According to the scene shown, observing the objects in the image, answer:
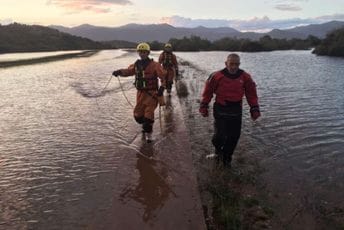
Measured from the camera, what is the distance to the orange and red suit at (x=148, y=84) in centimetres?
1066

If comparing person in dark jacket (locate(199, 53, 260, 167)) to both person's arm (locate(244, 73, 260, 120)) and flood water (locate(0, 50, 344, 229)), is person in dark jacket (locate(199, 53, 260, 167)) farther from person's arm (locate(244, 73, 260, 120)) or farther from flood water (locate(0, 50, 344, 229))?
flood water (locate(0, 50, 344, 229))

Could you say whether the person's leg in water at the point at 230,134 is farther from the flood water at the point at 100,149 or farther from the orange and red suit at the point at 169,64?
the orange and red suit at the point at 169,64

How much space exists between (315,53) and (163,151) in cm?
→ 4858

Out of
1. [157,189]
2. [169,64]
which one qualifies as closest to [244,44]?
[169,64]

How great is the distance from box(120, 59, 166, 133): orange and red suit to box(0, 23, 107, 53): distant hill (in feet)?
214

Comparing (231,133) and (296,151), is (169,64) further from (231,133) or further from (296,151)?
(231,133)

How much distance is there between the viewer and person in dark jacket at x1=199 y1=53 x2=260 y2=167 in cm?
845

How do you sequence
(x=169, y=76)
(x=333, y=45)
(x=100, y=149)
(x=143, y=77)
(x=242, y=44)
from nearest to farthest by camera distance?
(x=100, y=149), (x=143, y=77), (x=169, y=76), (x=333, y=45), (x=242, y=44)

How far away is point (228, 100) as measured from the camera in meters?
8.56

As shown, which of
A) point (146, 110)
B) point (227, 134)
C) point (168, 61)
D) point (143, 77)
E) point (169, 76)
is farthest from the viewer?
point (169, 76)

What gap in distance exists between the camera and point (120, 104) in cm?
1587

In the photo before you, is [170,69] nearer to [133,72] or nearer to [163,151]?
[133,72]

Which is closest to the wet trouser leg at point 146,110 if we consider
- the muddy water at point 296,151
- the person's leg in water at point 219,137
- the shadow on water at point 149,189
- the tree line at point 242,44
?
the muddy water at point 296,151

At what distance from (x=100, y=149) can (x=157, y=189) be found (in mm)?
2648
